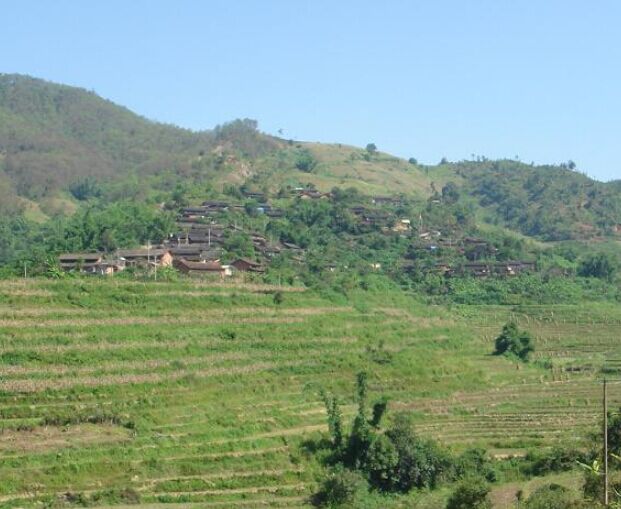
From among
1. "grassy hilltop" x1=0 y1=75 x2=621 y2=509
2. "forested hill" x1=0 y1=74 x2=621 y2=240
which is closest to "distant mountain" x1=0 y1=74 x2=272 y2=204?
"forested hill" x1=0 y1=74 x2=621 y2=240

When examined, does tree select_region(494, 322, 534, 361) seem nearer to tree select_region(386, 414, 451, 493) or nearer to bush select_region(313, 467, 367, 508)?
tree select_region(386, 414, 451, 493)

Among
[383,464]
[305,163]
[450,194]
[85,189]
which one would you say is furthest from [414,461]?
[85,189]

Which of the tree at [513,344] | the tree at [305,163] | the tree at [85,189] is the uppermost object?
the tree at [305,163]

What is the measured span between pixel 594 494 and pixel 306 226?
48.0m

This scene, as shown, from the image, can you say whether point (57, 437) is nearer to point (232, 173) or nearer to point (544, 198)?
point (232, 173)

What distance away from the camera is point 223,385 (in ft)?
110

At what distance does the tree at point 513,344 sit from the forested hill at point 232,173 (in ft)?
100

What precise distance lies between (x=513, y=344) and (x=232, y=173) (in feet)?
140

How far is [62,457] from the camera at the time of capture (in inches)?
1027

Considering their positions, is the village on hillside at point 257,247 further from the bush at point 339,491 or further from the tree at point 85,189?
the tree at point 85,189

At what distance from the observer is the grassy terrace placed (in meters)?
26.5

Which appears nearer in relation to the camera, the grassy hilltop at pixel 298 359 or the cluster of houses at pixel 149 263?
the grassy hilltop at pixel 298 359

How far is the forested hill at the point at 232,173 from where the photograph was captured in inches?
3396

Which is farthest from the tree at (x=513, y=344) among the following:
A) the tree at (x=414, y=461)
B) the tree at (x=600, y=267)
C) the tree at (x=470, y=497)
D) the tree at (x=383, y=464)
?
the tree at (x=470, y=497)
